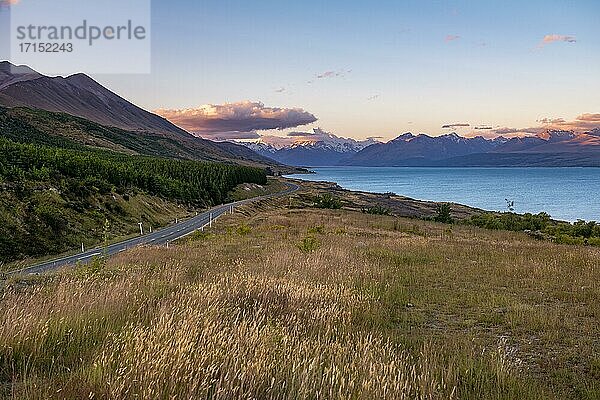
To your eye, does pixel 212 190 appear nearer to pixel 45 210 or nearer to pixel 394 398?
pixel 45 210

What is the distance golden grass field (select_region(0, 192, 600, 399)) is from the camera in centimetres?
486

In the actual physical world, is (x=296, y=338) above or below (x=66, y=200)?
above

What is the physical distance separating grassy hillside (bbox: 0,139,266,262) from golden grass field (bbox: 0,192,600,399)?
510 inches

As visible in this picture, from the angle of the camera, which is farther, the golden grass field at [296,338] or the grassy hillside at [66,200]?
the grassy hillside at [66,200]

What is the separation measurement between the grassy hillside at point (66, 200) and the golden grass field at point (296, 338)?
42.5 ft

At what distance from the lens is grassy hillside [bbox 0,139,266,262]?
117 feet

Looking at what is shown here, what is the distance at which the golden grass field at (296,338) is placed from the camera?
15.9 feet

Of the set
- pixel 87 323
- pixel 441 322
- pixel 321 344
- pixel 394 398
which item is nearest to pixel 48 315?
pixel 87 323

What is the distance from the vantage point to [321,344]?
249 inches

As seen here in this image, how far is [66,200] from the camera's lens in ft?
147

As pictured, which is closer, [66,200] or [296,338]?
[296,338]

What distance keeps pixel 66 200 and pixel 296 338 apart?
4413cm

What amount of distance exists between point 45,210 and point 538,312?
39.1 meters

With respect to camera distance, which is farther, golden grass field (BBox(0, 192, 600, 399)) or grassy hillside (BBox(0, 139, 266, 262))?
grassy hillside (BBox(0, 139, 266, 262))
